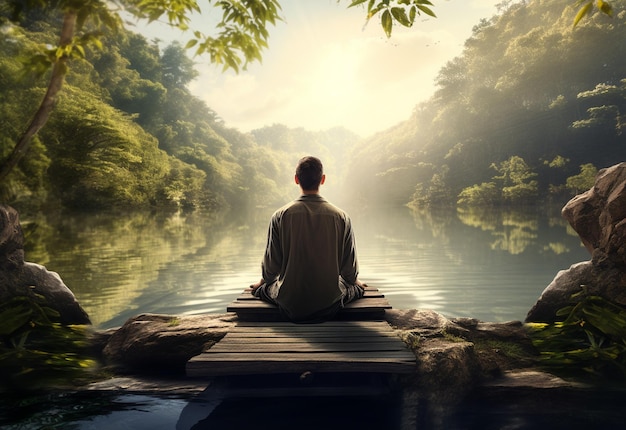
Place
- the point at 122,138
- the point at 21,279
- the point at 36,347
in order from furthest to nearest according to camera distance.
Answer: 1. the point at 122,138
2. the point at 21,279
3. the point at 36,347

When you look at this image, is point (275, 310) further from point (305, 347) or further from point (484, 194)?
point (484, 194)

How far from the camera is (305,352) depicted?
3387 mm

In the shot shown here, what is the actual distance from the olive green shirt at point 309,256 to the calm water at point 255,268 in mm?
4540

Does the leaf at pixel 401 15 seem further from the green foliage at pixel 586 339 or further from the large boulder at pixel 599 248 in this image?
the green foliage at pixel 586 339

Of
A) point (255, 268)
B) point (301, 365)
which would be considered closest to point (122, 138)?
point (255, 268)

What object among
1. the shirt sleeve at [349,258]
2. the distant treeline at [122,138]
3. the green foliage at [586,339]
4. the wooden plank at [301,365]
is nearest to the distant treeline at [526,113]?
the distant treeline at [122,138]

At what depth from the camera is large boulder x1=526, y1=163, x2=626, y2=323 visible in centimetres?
487

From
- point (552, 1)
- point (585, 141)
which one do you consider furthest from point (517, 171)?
point (552, 1)

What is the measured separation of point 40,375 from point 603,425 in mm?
4811

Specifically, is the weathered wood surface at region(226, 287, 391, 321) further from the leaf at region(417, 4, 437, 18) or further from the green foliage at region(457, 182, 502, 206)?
the green foliage at region(457, 182, 502, 206)

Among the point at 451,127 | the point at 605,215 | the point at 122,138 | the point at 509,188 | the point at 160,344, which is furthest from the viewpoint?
the point at 451,127

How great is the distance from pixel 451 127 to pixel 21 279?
192 feet

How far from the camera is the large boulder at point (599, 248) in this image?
487 centimetres

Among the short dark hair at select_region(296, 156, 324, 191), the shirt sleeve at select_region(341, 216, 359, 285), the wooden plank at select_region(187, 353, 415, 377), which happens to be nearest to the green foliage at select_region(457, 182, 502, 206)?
the shirt sleeve at select_region(341, 216, 359, 285)
